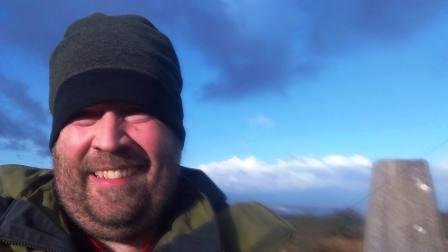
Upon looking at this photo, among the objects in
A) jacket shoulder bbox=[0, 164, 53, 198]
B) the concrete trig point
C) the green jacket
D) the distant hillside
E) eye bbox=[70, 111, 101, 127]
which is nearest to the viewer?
the concrete trig point

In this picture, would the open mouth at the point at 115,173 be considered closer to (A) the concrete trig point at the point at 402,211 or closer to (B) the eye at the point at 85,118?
(B) the eye at the point at 85,118

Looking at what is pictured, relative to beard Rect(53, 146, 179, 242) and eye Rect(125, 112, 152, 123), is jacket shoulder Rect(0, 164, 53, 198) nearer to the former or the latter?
beard Rect(53, 146, 179, 242)

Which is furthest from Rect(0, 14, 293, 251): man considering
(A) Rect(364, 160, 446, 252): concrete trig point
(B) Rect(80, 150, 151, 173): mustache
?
(A) Rect(364, 160, 446, 252): concrete trig point

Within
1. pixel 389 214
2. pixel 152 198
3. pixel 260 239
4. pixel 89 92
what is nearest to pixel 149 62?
pixel 89 92

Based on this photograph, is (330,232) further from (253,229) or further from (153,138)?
(153,138)

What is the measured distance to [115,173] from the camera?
2826 millimetres

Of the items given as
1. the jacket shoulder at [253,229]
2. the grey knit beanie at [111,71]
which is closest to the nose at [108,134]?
the grey knit beanie at [111,71]

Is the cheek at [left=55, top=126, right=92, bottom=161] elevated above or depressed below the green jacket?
above

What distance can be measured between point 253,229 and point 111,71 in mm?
1466

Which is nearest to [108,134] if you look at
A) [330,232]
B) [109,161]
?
[109,161]

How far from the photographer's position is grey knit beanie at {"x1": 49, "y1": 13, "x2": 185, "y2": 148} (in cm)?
281

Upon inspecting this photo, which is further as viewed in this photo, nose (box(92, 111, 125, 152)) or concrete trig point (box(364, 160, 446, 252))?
nose (box(92, 111, 125, 152))

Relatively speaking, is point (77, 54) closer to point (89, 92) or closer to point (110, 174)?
point (89, 92)

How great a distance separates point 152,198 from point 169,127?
52 cm
